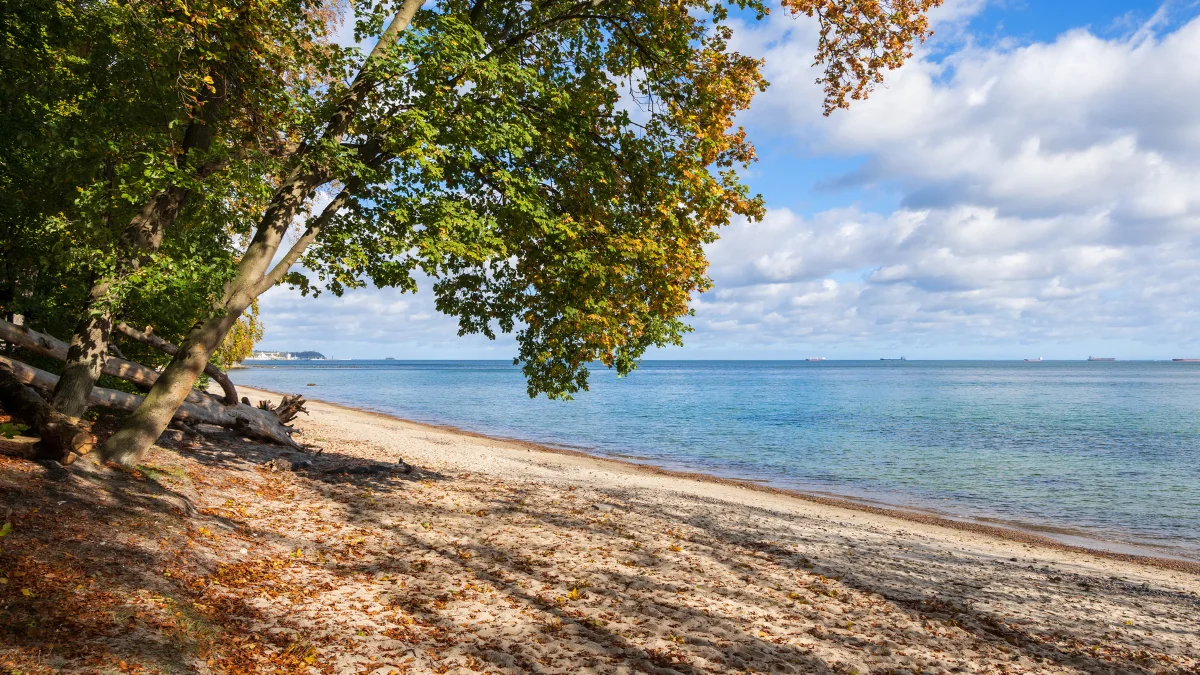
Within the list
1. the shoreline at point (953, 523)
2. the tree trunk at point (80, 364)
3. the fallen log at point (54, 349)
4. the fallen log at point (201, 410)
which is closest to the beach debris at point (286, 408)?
the fallen log at point (201, 410)

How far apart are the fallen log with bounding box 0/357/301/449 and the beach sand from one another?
1.74 m

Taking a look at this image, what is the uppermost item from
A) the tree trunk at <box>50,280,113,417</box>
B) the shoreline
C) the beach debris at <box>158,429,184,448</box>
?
the tree trunk at <box>50,280,113,417</box>

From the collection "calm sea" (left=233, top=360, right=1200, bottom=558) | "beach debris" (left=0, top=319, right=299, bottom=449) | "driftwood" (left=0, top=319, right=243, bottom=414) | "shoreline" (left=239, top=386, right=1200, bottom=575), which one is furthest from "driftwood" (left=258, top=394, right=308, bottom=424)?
"calm sea" (left=233, top=360, right=1200, bottom=558)

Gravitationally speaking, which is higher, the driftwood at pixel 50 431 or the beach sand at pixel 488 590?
the driftwood at pixel 50 431

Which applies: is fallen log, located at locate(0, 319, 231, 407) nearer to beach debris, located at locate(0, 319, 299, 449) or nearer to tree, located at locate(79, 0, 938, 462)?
beach debris, located at locate(0, 319, 299, 449)

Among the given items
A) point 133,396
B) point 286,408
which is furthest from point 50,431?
point 286,408

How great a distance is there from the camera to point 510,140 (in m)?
9.69

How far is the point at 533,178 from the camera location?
33.9 ft

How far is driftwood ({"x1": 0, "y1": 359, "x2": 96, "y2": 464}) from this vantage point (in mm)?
9234

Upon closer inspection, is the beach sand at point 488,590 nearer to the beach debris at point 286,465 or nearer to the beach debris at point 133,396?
the beach debris at point 286,465

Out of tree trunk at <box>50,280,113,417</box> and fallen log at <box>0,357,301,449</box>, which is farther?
fallen log at <box>0,357,301,449</box>

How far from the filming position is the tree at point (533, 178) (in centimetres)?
943

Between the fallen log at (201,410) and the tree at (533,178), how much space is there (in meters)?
3.31

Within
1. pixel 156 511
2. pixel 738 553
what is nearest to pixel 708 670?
pixel 738 553
